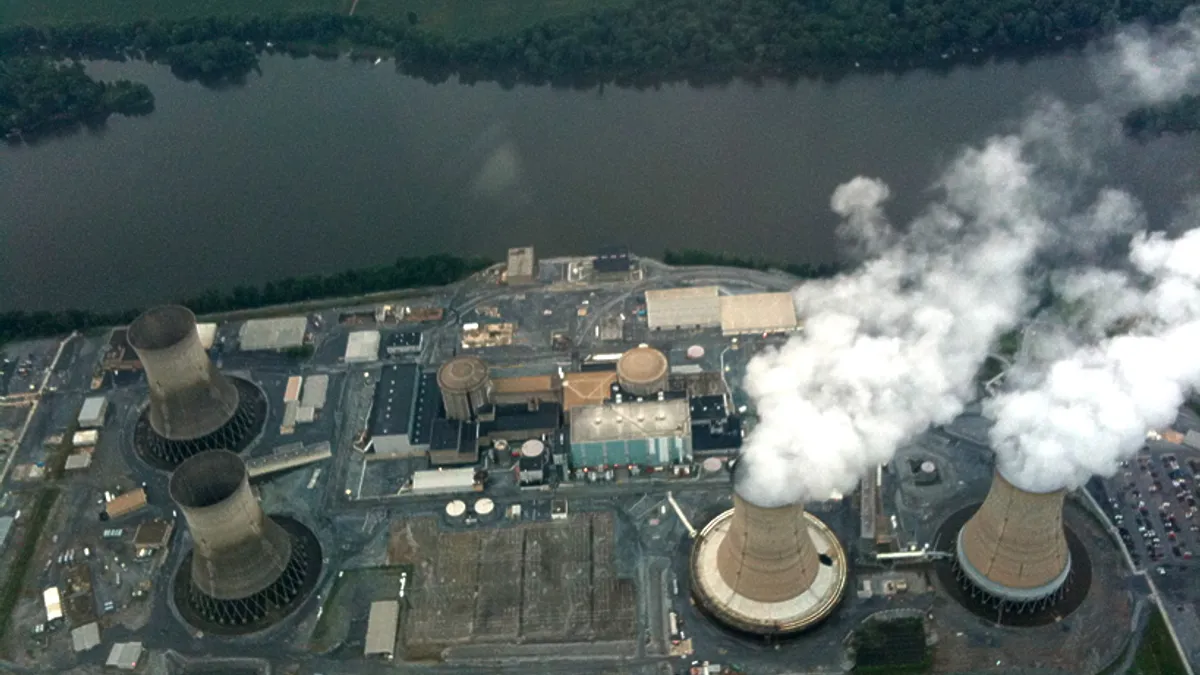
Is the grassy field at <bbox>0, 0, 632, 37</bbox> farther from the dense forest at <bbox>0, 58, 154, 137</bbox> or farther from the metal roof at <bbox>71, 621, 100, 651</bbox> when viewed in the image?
the metal roof at <bbox>71, 621, 100, 651</bbox>

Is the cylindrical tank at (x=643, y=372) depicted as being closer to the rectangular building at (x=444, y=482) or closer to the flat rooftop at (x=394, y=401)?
the rectangular building at (x=444, y=482)

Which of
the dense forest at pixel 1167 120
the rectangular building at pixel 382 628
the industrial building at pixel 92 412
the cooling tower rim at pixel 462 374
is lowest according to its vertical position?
the rectangular building at pixel 382 628

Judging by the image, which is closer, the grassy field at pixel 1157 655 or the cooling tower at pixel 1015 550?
the cooling tower at pixel 1015 550

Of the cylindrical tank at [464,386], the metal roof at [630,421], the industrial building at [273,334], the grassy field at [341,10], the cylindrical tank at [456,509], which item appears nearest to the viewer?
the cylindrical tank at [456,509]

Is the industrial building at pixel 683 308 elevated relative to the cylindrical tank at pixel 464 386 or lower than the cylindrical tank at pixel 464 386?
elevated

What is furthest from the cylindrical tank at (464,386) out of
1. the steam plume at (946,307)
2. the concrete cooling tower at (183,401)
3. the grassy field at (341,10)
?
the grassy field at (341,10)

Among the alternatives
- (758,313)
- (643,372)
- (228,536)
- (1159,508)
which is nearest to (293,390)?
(228,536)

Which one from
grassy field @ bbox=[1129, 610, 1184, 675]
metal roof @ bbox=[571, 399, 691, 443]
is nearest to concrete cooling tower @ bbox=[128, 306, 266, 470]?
metal roof @ bbox=[571, 399, 691, 443]
